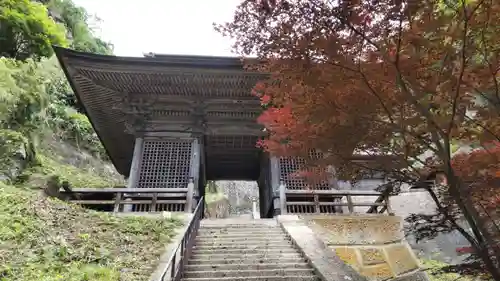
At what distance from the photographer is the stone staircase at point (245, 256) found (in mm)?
5117

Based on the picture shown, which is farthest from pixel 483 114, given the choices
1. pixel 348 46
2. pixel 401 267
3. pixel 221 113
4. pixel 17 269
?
pixel 221 113

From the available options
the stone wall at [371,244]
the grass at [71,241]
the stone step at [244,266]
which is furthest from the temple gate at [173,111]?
the stone step at [244,266]

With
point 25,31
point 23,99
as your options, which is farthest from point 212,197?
point 23,99

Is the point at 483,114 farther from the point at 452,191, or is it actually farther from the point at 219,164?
the point at 219,164

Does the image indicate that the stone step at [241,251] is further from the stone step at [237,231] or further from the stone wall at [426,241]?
the stone wall at [426,241]

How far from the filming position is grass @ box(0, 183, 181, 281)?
14.5 feet

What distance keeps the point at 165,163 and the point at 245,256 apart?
5.14m

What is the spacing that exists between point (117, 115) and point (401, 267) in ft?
30.2

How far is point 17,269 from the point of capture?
4.32m

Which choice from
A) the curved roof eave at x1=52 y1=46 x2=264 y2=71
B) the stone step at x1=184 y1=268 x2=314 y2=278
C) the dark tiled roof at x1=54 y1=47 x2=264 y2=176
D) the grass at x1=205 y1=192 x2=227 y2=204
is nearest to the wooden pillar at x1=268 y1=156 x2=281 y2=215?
the dark tiled roof at x1=54 y1=47 x2=264 y2=176

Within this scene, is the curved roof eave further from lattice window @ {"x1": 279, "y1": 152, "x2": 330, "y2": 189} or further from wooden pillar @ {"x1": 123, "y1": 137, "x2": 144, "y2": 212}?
lattice window @ {"x1": 279, "y1": 152, "x2": 330, "y2": 189}

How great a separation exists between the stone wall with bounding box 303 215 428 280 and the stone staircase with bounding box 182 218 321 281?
124 cm

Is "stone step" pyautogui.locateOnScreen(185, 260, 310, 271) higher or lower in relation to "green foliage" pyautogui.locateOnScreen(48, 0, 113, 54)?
lower

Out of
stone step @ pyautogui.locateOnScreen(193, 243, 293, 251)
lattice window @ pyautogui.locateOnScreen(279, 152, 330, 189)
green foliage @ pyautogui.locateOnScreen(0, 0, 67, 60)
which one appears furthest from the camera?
green foliage @ pyautogui.locateOnScreen(0, 0, 67, 60)
